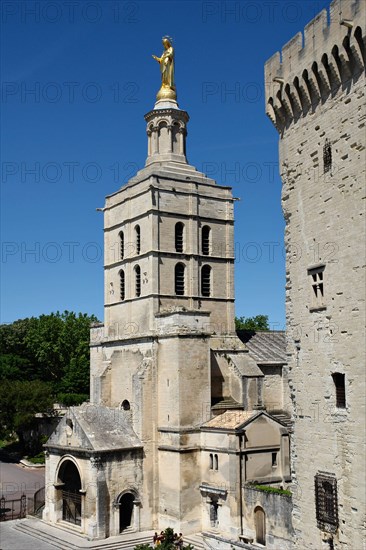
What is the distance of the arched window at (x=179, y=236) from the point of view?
137 ft

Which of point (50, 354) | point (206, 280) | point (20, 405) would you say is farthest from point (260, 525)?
point (50, 354)

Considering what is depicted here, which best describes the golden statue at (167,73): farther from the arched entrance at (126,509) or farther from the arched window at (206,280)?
the arched entrance at (126,509)

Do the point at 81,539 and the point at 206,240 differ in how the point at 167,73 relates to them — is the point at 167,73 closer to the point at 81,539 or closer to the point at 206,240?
the point at 206,240

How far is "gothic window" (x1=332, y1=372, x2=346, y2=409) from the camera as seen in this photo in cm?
1870

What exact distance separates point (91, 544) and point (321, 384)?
2010 centimetres

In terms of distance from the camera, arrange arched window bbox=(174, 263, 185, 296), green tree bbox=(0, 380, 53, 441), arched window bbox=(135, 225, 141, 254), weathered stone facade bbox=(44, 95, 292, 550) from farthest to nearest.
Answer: green tree bbox=(0, 380, 53, 441) → arched window bbox=(135, 225, 141, 254) → arched window bbox=(174, 263, 185, 296) → weathered stone facade bbox=(44, 95, 292, 550)

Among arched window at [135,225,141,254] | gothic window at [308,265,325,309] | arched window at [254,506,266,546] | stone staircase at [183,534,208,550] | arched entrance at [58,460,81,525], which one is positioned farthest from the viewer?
arched window at [135,225,141,254]

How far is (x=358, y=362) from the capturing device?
1808cm

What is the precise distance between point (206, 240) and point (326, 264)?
2378 centimetres

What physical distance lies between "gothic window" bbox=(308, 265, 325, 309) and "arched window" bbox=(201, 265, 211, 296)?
73.5 feet

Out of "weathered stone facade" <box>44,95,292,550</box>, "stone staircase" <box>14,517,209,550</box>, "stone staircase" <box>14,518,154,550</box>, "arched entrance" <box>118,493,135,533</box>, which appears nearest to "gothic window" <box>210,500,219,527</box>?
"weathered stone facade" <box>44,95,292,550</box>

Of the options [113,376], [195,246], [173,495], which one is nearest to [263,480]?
[173,495]

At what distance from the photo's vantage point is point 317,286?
19984mm

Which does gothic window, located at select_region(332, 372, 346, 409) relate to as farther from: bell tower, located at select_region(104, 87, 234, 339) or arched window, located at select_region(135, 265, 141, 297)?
arched window, located at select_region(135, 265, 141, 297)
